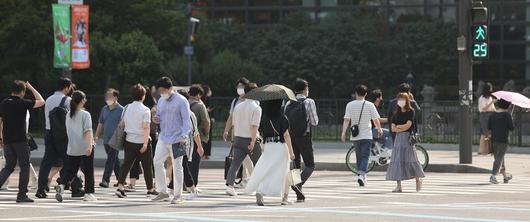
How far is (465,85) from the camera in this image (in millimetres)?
24969

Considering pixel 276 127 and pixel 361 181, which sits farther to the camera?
pixel 361 181

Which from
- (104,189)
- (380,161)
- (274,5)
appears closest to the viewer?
(104,189)

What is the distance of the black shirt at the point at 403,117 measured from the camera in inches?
747

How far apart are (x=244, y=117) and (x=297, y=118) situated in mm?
987

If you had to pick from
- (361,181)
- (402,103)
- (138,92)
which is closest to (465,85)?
(361,181)

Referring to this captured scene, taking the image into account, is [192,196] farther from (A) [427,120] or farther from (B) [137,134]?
(A) [427,120]

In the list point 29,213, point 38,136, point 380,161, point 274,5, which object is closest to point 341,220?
point 29,213

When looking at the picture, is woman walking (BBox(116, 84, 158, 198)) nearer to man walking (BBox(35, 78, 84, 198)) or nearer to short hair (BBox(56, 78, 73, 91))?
man walking (BBox(35, 78, 84, 198))

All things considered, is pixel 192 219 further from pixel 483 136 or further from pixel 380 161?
pixel 483 136

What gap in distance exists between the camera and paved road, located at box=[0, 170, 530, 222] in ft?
46.2

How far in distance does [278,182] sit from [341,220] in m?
2.16

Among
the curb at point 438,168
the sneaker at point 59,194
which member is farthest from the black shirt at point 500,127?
the sneaker at point 59,194

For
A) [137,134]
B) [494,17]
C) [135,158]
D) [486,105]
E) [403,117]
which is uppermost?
[494,17]

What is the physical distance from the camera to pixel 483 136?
1112 inches
